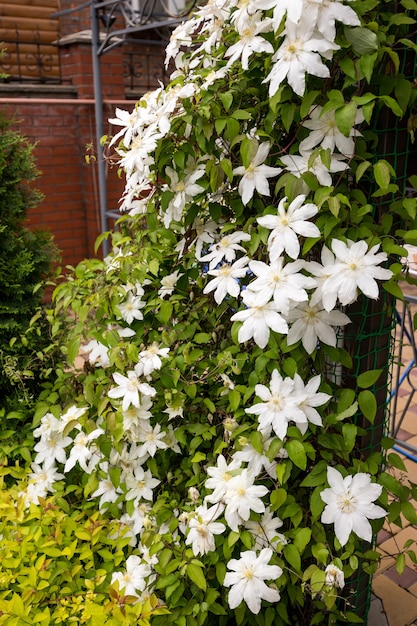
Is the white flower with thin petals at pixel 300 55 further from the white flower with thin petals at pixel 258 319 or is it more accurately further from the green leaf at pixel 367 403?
the green leaf at pixel 367 403

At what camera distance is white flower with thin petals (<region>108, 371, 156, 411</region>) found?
1514 mm

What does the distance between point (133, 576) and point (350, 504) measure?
0.62 meters

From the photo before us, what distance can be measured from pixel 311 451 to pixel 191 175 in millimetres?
738

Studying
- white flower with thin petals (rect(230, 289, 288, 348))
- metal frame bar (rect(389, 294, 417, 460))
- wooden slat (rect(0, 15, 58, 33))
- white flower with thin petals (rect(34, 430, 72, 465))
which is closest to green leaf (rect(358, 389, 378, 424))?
white flower with thin petals (rect(230, 289, 288, 348))

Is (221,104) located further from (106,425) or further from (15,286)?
(15,286)

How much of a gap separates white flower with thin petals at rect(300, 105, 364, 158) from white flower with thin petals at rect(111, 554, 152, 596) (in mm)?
1129

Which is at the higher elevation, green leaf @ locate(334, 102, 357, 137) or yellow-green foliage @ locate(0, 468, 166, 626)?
green leaf @ locate(334, 102, 357, 137)

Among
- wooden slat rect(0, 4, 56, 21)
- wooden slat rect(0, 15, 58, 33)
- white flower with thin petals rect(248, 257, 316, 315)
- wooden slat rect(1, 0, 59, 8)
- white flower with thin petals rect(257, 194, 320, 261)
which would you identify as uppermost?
wooden slat rect(1, 0, 59, 8)

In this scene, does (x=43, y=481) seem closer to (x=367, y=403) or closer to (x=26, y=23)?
(x=367, y=403)

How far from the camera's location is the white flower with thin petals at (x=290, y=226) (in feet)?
4.01

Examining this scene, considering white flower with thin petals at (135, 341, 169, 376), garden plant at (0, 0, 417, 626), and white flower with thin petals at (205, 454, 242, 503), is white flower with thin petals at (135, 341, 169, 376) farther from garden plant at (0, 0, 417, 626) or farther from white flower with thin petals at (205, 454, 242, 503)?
white flower with thin petals at (205, 454, 242, 503)

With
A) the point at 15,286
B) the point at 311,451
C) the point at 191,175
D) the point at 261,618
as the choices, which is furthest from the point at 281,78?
the point at 15,286

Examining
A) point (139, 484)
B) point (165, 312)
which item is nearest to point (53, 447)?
point (139, 484)

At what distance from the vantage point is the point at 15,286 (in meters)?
2.27
